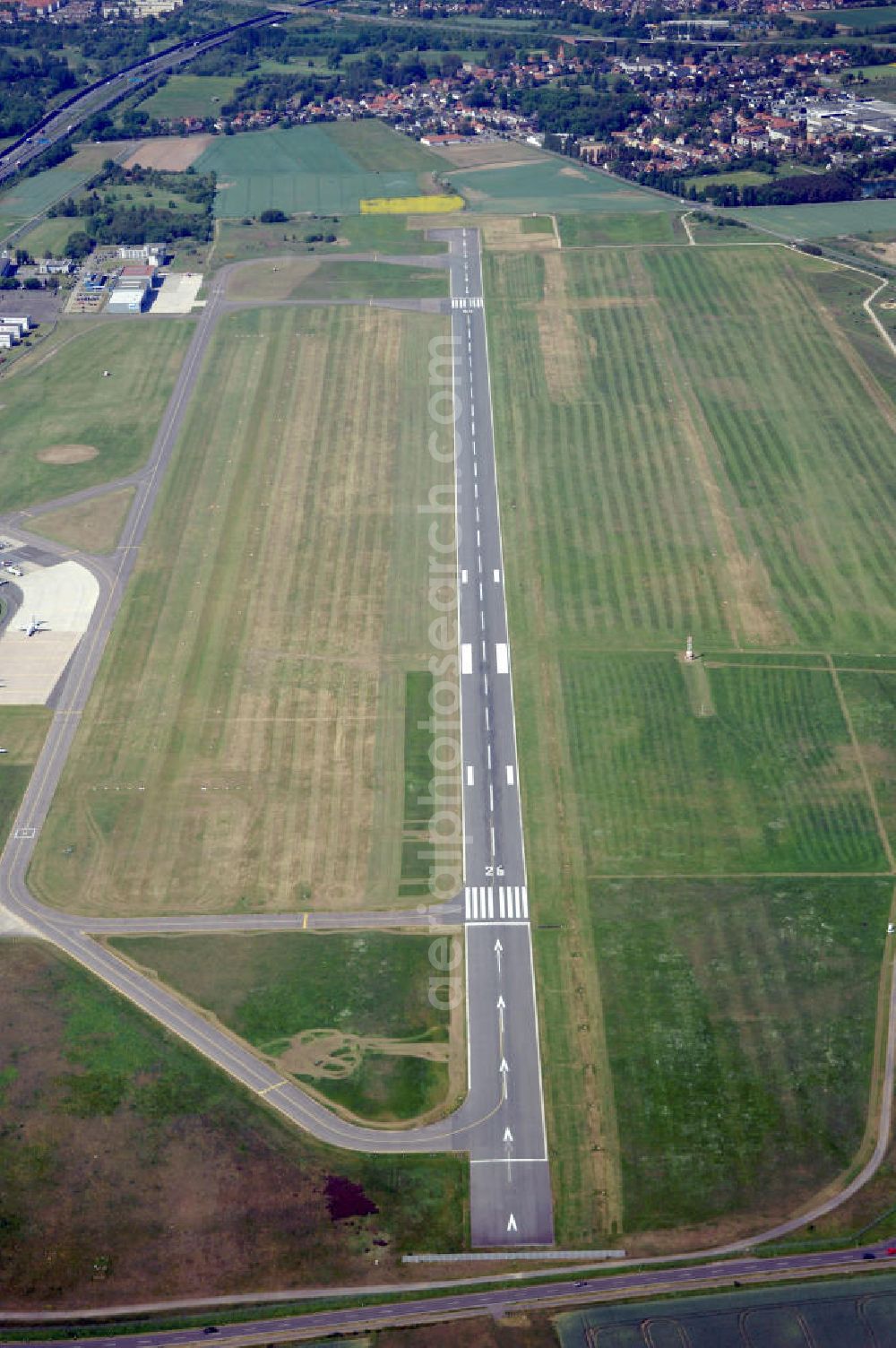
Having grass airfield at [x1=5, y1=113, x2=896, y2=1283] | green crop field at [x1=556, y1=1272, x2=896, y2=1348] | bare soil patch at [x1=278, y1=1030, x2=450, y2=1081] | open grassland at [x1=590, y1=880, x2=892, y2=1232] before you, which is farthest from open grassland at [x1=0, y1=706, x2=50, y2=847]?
green crop field at [x1=556, y1=1272, x2=896, y2=1348]

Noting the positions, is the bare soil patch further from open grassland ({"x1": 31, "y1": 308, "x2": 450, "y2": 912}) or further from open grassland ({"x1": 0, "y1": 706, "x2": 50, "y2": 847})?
open grassland ({"x1": 0, "y1": 706, "x2": 50, "y2": 847})

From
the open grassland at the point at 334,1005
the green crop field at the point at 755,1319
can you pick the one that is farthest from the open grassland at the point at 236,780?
the green crop field at the point at 755,1319

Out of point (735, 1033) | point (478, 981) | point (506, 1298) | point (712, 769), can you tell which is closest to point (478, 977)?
point (478, 981)

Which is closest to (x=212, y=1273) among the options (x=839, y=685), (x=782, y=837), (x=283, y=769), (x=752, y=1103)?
(x=752, y=1103)

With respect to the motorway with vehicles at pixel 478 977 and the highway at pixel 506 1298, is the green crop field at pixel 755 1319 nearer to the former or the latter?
the highway at pixel 506 1298

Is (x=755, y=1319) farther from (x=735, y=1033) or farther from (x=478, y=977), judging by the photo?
(x=478, y=977)
